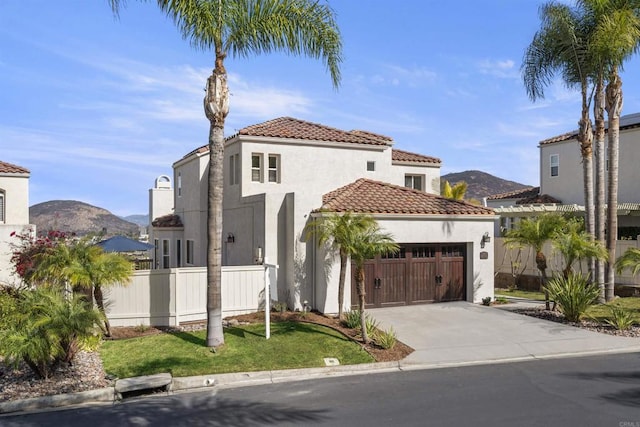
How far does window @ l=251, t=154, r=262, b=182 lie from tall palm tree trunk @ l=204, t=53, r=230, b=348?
285 inches

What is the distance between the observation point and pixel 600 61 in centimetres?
1808

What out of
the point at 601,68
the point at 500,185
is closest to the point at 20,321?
the point at 601,68

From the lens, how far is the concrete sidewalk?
10227mm

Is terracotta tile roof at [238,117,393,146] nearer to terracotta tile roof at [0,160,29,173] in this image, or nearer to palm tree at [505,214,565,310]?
palm tree at [505,214,565,310]

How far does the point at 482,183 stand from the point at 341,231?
11264 centimetres

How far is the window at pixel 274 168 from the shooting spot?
1989 cm

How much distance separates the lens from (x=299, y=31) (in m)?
13.0

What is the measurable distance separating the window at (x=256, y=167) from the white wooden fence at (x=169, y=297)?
494cm

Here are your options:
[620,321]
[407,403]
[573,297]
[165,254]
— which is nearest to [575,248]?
[573,297]

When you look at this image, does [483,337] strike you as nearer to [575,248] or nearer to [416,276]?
[416,276]

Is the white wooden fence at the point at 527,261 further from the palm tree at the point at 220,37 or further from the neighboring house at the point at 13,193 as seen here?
the neighboring house at the point at 13,193

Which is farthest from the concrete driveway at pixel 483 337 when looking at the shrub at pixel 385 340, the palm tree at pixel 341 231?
the palm tree at pixel 341 231

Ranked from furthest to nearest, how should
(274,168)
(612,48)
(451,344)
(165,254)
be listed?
(165,254) → (274,168) → (612,48) → (451,344)

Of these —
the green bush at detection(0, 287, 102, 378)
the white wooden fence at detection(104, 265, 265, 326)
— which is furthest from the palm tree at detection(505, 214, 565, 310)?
the green bush at detection(0, 287, 102, 378)
